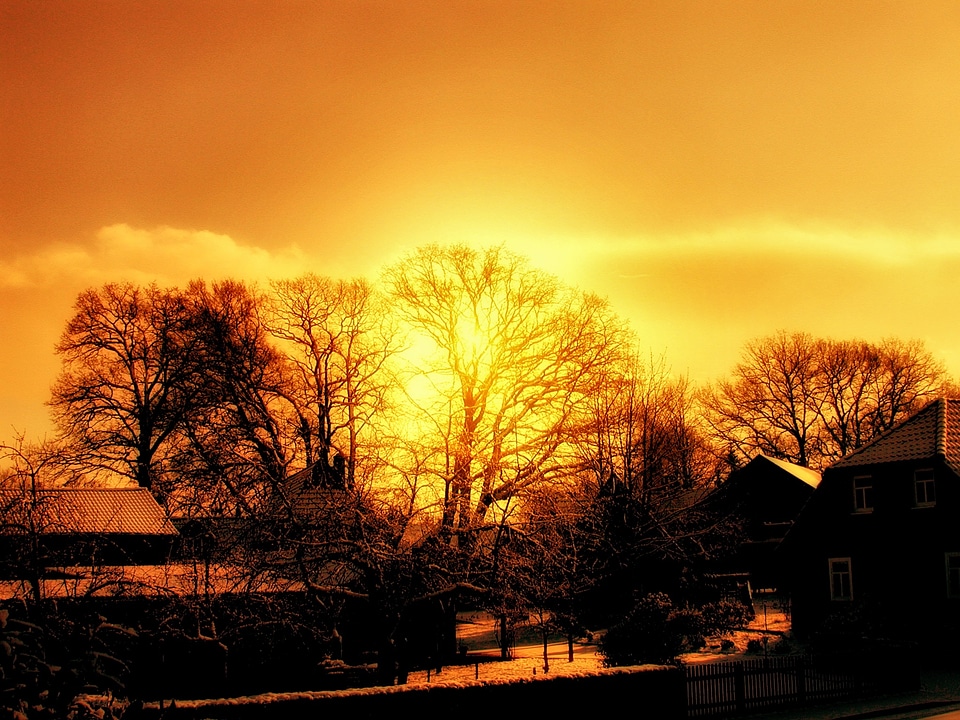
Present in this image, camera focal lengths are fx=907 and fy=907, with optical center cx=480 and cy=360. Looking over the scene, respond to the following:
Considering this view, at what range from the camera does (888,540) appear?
110ft

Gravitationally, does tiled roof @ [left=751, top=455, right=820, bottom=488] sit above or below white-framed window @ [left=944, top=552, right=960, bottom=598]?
above

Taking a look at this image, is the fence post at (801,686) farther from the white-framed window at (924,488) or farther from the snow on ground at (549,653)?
the white-framed window at (924,488)

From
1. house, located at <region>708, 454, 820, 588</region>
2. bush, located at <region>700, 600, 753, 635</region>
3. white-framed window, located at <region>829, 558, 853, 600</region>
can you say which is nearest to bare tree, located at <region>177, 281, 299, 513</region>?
bush, located at <region>700, 600, 753, 635</region>

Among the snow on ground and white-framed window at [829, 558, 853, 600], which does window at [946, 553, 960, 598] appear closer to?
white-framed window at [829, 558, 853, 600]

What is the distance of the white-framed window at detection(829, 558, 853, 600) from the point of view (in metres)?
34.9

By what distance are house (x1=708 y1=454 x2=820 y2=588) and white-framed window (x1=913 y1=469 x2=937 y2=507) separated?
22220 mm

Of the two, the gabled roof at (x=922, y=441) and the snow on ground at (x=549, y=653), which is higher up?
the gabled roof at (x=922, y=441)

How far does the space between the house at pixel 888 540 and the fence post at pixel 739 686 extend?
9285mm

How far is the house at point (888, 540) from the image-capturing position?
31.7m

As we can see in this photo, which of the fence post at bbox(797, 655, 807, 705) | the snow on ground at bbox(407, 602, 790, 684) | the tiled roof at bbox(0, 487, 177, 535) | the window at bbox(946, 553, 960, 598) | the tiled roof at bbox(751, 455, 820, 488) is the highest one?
the tiled roof at bbox(751, 455, 820, 488)

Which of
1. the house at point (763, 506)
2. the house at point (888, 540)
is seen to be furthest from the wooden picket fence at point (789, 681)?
A: the house at point (763, 506)

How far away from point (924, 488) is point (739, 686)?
1516 cm

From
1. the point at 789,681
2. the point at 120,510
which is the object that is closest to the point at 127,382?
the point at 120,510

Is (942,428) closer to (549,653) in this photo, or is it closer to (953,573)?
(953,573)
